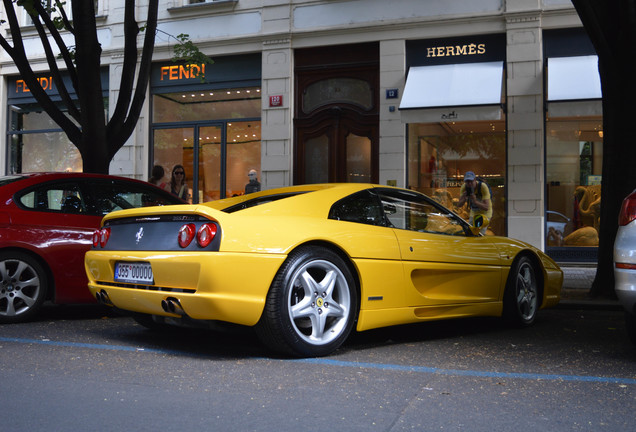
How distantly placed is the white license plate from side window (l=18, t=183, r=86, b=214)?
1.79 metres

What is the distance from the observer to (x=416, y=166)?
1357 centimetres

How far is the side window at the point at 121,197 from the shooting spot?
6602 mm

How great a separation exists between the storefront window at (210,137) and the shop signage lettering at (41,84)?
9.94ft

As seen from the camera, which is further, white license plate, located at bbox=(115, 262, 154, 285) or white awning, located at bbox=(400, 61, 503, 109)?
white awning, located at bbox=(400, 61, 503, 109)

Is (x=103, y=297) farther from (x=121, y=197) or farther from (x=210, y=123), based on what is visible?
(x=210, y=123)

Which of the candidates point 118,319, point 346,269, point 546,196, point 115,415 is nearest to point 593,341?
point 346,269

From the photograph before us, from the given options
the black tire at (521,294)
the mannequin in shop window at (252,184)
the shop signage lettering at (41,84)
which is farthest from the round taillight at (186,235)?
the shop signage lettering at (41,84)

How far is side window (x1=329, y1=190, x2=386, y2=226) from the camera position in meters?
4.88

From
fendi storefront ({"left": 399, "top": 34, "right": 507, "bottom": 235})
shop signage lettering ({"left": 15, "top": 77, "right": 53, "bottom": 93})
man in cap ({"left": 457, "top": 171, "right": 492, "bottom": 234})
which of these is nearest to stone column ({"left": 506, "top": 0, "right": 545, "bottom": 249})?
fendi storefront ({"left": 399, "top": 34, "right": 507, "bottom": 235})

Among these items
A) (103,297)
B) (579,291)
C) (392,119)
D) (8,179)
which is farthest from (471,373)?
(392,119)

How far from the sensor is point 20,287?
5973mm

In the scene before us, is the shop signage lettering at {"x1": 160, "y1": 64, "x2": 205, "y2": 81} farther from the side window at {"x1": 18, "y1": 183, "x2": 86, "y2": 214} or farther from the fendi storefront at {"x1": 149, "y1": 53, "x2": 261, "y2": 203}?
the side window at {"x1": 18, "y1": 183, "x2": 86, "y2": 214}

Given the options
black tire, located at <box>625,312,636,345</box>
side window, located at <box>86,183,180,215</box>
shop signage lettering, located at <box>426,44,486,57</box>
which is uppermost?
shop signage lettering, located at <box>426,44,486,57</box>

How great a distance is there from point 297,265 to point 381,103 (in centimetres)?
967
